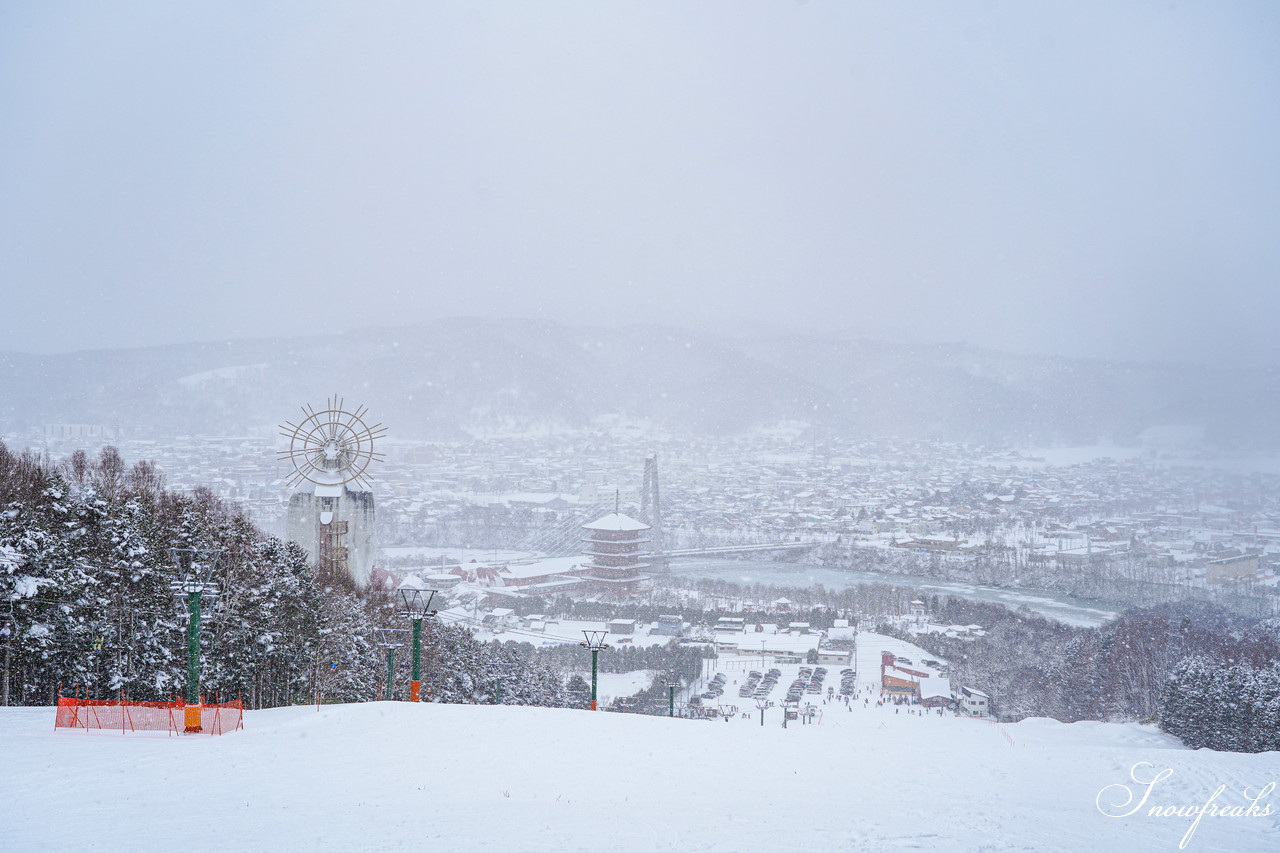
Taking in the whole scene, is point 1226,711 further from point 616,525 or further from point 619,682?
point 616,525

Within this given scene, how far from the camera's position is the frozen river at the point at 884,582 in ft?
240

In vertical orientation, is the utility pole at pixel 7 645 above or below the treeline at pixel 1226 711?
above

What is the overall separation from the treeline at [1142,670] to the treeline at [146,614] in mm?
23035

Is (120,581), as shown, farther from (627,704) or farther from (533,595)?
(533,595)

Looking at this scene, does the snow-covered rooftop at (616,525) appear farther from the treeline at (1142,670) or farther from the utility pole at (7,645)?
the utility pole at (7,645)

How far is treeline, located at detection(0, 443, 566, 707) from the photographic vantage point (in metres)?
17.8

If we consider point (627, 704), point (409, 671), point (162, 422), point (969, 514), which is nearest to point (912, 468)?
point (969, 514)

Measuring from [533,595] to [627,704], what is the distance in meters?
43.2

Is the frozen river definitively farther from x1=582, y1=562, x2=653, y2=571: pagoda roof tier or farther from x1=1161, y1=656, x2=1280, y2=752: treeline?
x1=1161, y1=656, x2=1280, y2=752: treeline

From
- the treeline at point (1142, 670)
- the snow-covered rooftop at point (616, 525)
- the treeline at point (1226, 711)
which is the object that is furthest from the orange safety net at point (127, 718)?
the snow-covered rooftop at point (616, 525)

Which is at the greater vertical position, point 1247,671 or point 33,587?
point 33,587

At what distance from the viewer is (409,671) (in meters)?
28.9

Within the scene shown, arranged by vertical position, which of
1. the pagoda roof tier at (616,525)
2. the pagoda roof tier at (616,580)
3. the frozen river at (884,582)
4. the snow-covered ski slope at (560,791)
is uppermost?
the pagoda roof tier at (616,525)

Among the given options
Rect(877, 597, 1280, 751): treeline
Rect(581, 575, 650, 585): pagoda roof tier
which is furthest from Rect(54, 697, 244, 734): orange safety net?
Rect(581, 575, 650, 585): pagoda roof tier
